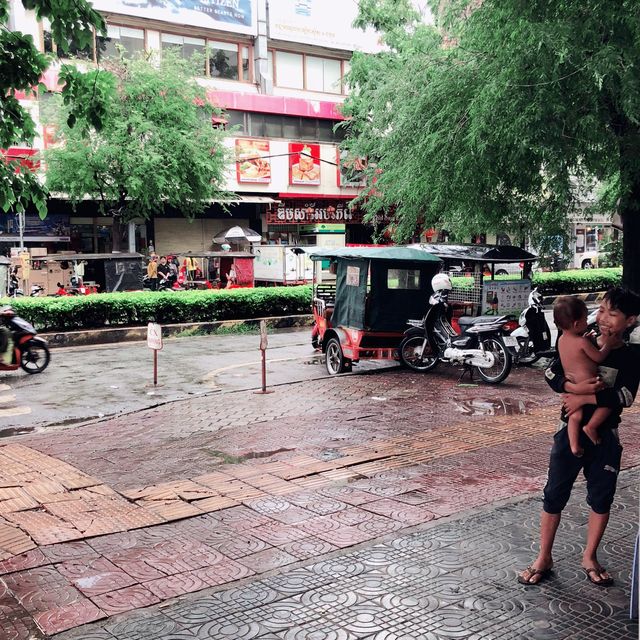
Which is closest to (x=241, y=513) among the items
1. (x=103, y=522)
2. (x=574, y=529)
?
(x=103, y=522)

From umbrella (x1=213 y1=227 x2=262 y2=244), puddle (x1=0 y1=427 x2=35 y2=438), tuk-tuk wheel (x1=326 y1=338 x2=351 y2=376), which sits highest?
umbrella (x1=213 y1=227 x2=262 y2=244)

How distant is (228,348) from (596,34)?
9927 millimetres

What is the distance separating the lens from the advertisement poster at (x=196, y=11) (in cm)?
3153

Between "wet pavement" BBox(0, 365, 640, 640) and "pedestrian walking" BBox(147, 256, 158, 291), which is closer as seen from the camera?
"wet pavement" BBox(0, 365, 640, 640)

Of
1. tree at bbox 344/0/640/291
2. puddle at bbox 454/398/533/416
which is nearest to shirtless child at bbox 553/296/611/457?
puddle at bbox 454/398/533/416

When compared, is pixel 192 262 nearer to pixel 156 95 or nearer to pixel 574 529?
pixel 156 95

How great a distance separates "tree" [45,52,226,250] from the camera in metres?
25.6

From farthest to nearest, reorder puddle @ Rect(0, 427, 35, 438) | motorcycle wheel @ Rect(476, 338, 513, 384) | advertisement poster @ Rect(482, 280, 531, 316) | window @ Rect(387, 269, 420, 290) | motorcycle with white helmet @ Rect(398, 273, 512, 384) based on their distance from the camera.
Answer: advertisement poster @ Rect(482, 280, 531, 316) → window @ Rect(387, 269, 420, 290) → motorcycle with white helmet @ Rect(398, 273, 512, 384) → motorcycle wheel @ Rect(476, 338, 513, 384) → puddle @ Rect(0, 427, 35, 438)

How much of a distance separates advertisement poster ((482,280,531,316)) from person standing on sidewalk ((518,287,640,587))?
9.53 meters

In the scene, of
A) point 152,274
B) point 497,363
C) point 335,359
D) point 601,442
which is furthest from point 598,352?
point 152,274

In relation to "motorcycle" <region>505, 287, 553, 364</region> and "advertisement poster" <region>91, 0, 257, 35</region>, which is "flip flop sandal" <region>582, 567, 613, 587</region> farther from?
"advertisement poster" <region>91, 0, 257, 35</region>

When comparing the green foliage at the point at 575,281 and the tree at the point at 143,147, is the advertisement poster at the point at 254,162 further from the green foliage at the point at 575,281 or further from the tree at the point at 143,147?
the green foliage at the point at 575,281

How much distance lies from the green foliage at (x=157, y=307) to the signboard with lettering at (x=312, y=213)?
16600 millimetres

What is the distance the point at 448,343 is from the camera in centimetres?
1195
